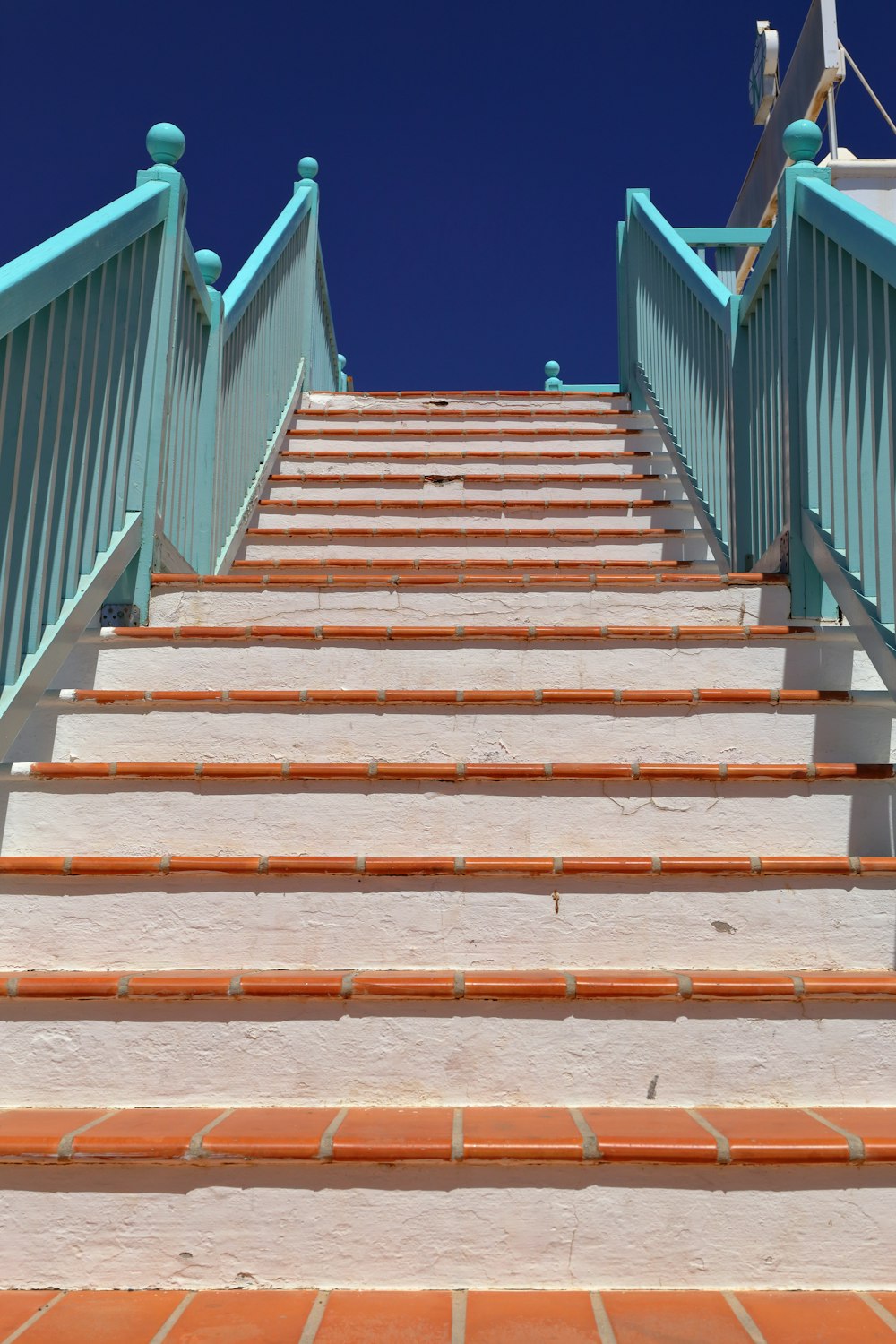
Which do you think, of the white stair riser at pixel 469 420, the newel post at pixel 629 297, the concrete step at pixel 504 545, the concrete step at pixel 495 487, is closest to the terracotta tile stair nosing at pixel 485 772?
the concrete step at pixel 504 545

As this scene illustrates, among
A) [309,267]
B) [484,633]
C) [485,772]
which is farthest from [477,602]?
[309,267]

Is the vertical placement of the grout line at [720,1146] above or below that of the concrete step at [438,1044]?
below

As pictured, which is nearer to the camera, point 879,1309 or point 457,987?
point 879,1309

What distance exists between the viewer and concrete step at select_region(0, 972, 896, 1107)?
1459 millimetres

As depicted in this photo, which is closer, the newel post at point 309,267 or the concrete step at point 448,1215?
the concrete step at point 448,1215

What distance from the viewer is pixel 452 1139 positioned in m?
1.28

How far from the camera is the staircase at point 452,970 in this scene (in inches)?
49.5

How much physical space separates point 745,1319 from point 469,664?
1314 mm

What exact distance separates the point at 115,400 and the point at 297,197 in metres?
3.11

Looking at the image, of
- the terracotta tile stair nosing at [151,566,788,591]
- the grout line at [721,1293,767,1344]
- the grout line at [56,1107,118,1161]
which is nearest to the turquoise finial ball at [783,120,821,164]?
the terracotta tile stair nosing at [151,566,788,591]

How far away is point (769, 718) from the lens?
199 centimetres

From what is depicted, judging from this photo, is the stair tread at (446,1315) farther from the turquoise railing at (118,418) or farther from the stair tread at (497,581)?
the stair tread at (497,581)

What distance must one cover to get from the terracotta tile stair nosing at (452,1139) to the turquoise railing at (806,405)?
0.99m

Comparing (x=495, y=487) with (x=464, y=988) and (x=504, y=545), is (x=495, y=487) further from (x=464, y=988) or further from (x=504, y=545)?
(x=464, y=988)
